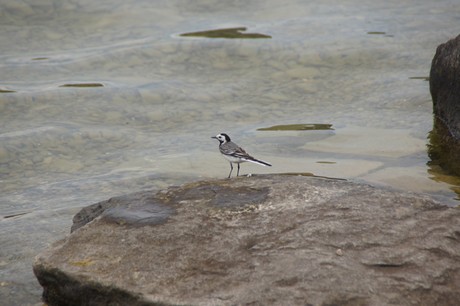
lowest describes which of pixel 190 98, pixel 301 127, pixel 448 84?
pixel 301 127

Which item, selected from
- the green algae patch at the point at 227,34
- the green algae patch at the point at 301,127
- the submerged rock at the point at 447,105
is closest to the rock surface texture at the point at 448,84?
the submerged rock at the point at 447,105

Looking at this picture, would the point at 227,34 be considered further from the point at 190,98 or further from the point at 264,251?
the point at 264,251

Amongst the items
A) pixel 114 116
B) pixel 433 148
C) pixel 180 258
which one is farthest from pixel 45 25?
pixel 180 258

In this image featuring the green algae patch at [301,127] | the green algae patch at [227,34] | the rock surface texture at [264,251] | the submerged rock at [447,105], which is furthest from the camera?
the green algae patch at [227,34]

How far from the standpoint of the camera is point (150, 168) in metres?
10.2

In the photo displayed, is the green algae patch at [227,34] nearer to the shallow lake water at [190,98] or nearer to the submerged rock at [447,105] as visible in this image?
the shallow lake water at [190,98]

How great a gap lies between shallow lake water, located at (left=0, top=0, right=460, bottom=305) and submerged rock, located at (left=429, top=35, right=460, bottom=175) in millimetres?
255

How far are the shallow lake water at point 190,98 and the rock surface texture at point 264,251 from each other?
993mm

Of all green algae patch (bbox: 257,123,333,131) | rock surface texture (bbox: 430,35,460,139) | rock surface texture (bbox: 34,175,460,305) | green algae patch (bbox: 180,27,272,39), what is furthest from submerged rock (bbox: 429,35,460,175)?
green algae patch (bbox: 180,27,272,39)

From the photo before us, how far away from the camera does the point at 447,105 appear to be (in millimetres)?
10359

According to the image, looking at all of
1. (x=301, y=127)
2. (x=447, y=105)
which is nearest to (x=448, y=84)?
(x=447, y=105)

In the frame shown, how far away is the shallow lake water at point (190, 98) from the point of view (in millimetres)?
9586

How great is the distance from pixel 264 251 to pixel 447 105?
18.4ft

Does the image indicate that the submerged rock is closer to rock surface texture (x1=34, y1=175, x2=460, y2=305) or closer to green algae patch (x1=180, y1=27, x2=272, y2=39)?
rock surface texture (x1=34, y1=175, x2=460, y2=305)
